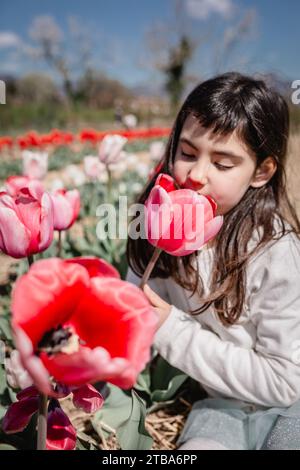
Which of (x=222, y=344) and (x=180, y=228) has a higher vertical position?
(x=180, y=228)

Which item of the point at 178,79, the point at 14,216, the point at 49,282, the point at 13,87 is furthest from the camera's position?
the point at 13,87

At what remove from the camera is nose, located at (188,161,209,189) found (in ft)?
3.52

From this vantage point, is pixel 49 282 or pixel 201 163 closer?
pixel 49 282

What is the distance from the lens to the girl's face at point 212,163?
111cm

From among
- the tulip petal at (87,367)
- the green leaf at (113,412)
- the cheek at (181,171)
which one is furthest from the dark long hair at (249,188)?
the tulip petal at (87,367)

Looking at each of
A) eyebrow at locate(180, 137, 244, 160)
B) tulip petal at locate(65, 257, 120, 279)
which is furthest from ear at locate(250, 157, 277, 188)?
tulip petal at locate(65, 257, 120, 279)

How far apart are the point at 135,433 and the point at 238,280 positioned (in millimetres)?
482

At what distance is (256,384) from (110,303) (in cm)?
80

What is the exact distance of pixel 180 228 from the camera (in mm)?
774

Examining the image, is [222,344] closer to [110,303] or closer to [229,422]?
[229,422]

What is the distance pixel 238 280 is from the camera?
1239mm

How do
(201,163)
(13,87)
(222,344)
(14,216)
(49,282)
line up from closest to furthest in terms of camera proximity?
(49,282)
(14,216)
(201,163)
(222,344)
(13,87)

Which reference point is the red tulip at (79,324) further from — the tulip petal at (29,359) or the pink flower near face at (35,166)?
the pink flower near face at (35,166)

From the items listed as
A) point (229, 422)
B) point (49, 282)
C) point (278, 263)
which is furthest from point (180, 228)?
point (229, 422)
